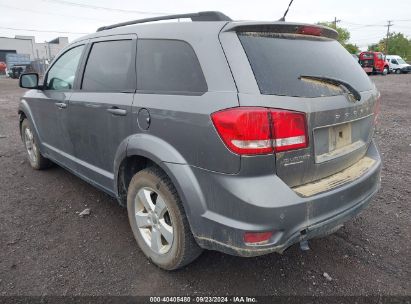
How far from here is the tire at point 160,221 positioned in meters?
2.29

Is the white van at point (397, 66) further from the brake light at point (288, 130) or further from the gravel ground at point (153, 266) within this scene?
the brake light at point (288, 130)

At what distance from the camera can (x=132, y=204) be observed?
2.76m

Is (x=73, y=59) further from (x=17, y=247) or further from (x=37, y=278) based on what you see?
(x=37, y=278)

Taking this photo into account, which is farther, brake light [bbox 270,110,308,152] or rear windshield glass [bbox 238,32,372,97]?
rear windshield glass [bbox 238,32,372,97]

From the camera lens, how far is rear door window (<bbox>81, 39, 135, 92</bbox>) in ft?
8.98

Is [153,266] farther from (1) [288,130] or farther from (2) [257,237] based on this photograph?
(1) [288,130]

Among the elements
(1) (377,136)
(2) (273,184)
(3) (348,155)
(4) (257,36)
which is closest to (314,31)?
(4) (257,36)

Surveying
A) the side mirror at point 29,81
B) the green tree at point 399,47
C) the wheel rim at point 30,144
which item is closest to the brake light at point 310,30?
the side mirror at point 29,81

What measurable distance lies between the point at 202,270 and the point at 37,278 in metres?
1.26

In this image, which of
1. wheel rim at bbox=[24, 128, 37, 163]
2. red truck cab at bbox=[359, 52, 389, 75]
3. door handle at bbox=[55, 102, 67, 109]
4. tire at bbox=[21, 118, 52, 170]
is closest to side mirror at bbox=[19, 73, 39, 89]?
door handle at bbox=[55, 102, 67, 109]

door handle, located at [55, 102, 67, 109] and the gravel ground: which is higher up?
door handle, located at [55, 102, 67, 109]

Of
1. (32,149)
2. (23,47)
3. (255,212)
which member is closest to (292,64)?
(255,212)

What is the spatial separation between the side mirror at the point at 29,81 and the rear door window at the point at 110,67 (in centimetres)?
117

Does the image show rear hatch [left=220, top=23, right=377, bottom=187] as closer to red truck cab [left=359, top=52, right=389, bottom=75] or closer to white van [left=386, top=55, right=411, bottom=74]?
red truck cab [left=359, top=52, right=389, bottom=75]
